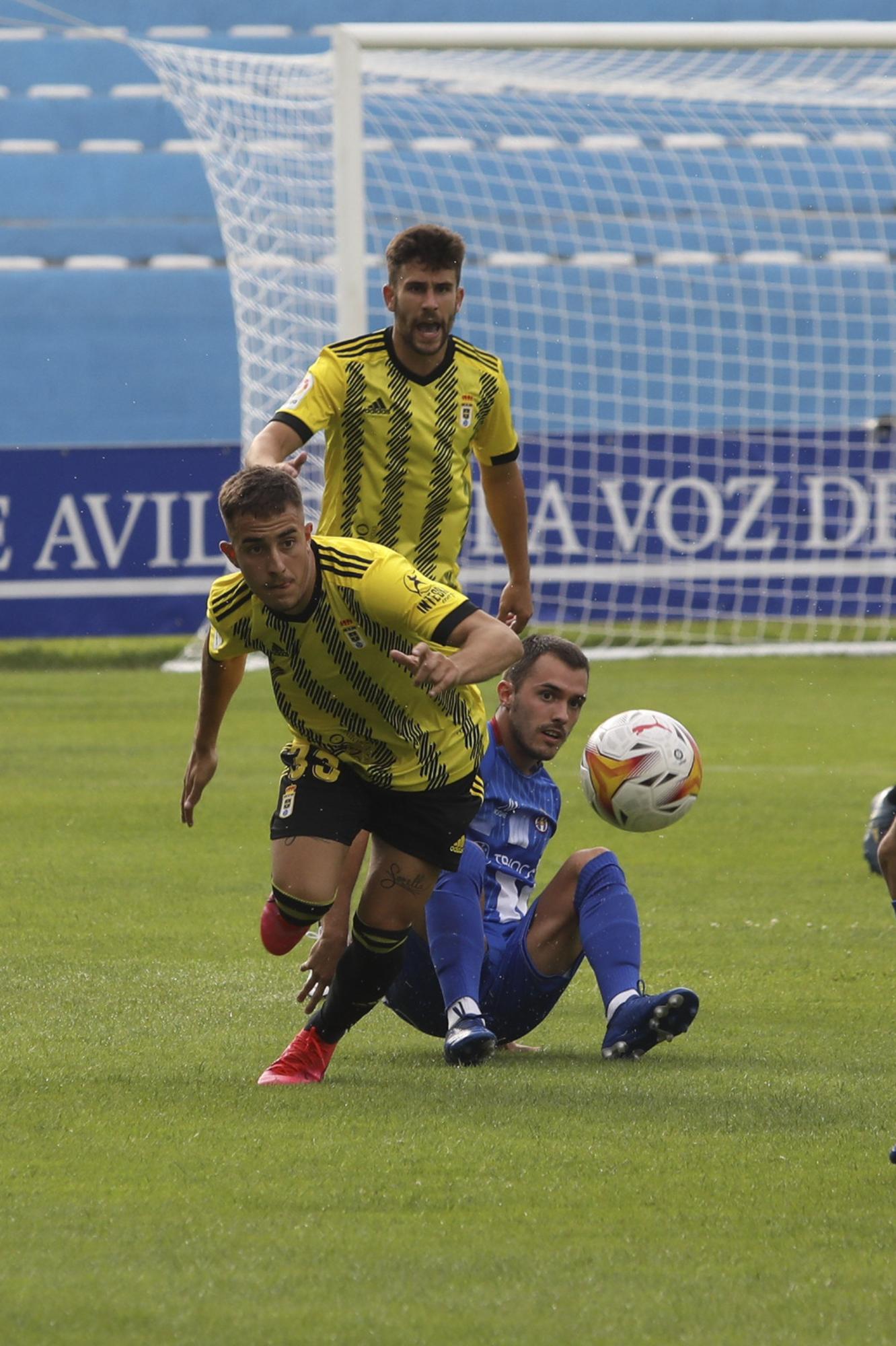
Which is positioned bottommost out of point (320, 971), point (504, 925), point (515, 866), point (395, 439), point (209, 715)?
point (320, 971)

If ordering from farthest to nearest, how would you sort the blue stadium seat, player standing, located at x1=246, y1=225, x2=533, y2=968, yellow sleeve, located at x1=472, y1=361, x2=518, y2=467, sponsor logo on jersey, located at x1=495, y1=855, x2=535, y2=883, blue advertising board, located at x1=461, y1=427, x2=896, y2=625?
the blue stadium seat
blue advertising board, located at x1=461, y1=427, x2=896, y2=625
yellow sleeve, located at x1=472, y1=361, x2=518, y2=467
player standing, located at x1=246, y1=225, x2=533, y2=968
sponsor logo on jersey, located at x1=495, y1=855, x2=535, y2=883

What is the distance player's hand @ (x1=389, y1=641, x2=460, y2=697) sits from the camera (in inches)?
154

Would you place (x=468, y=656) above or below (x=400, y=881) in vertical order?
above

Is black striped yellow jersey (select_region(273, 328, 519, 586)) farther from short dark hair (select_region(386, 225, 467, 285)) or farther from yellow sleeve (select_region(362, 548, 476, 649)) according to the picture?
yellow sleeve (select_region(362, 548, 476, 649))

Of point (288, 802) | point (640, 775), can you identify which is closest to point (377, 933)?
point (288, 802)

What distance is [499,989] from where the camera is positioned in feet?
15.8

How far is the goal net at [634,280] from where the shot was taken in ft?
50.1

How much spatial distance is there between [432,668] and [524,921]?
1197mm

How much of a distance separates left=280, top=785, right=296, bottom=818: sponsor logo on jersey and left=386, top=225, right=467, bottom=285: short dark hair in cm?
143

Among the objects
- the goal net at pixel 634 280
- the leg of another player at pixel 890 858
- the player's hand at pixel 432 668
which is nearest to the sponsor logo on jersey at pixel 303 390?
the player's hand at pixel 432 668

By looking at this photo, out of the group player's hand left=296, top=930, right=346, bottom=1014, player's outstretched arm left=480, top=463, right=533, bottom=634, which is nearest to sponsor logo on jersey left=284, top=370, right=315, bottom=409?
player's outstretched arm left=480, top=463, right=533, bottom=634

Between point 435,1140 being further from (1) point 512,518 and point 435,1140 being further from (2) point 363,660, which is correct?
(1) point 512,518

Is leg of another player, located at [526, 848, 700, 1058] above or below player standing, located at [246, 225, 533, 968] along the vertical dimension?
below

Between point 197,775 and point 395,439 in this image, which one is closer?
point 197,775
